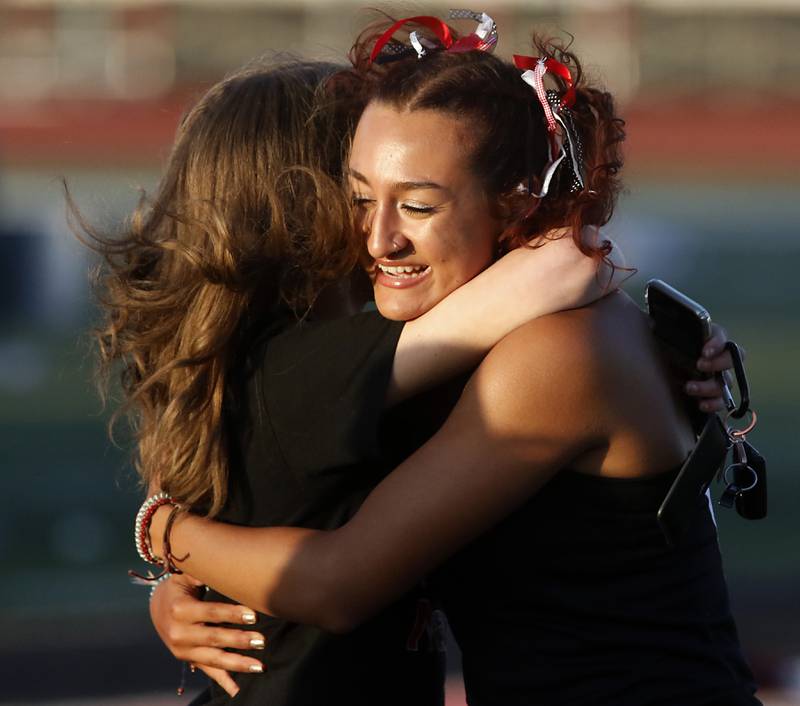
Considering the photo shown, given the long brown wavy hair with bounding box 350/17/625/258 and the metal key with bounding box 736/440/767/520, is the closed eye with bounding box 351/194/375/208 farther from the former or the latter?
the metal key with bounding box 736/440/767/520

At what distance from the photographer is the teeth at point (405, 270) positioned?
2062 millimetres

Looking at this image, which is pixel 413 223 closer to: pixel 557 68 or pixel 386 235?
pixel 386 235

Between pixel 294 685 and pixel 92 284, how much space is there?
89 centimetres

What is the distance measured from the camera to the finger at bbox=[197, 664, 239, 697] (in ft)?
6.86

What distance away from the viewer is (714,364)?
201 cm

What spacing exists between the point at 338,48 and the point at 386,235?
10983 mm

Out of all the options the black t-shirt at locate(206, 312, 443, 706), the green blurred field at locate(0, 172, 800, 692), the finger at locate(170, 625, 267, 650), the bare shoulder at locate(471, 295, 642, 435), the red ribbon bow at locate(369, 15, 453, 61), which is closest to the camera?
the bare shoulder at locate(471, 295, 642, 435)

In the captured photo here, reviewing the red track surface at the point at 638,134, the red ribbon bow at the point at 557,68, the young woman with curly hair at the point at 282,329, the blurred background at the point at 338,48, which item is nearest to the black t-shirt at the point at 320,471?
the young woman with curly hair at the point at 282,329

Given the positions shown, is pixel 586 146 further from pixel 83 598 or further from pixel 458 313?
pixel 83 598

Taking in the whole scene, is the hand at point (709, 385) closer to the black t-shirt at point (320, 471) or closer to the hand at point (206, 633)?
the black t-shirt at point (320, 471)

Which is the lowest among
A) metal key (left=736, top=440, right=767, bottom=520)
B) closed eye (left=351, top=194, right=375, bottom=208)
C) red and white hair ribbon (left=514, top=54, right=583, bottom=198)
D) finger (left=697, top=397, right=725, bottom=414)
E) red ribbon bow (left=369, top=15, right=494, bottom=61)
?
metal key (left=736, top=440, right=767, bottom=520)

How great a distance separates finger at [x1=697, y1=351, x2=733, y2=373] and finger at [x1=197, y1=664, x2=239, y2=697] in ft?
2.93

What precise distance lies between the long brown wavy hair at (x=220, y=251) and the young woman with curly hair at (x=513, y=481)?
0.10 m

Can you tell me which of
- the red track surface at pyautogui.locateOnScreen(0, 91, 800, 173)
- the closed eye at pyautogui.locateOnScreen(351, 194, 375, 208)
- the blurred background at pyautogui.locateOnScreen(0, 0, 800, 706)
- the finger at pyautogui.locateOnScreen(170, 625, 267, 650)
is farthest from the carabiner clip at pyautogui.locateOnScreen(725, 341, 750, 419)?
the red track surface at pyautogui.locateOnScreen(0, 91, 800, 173)
